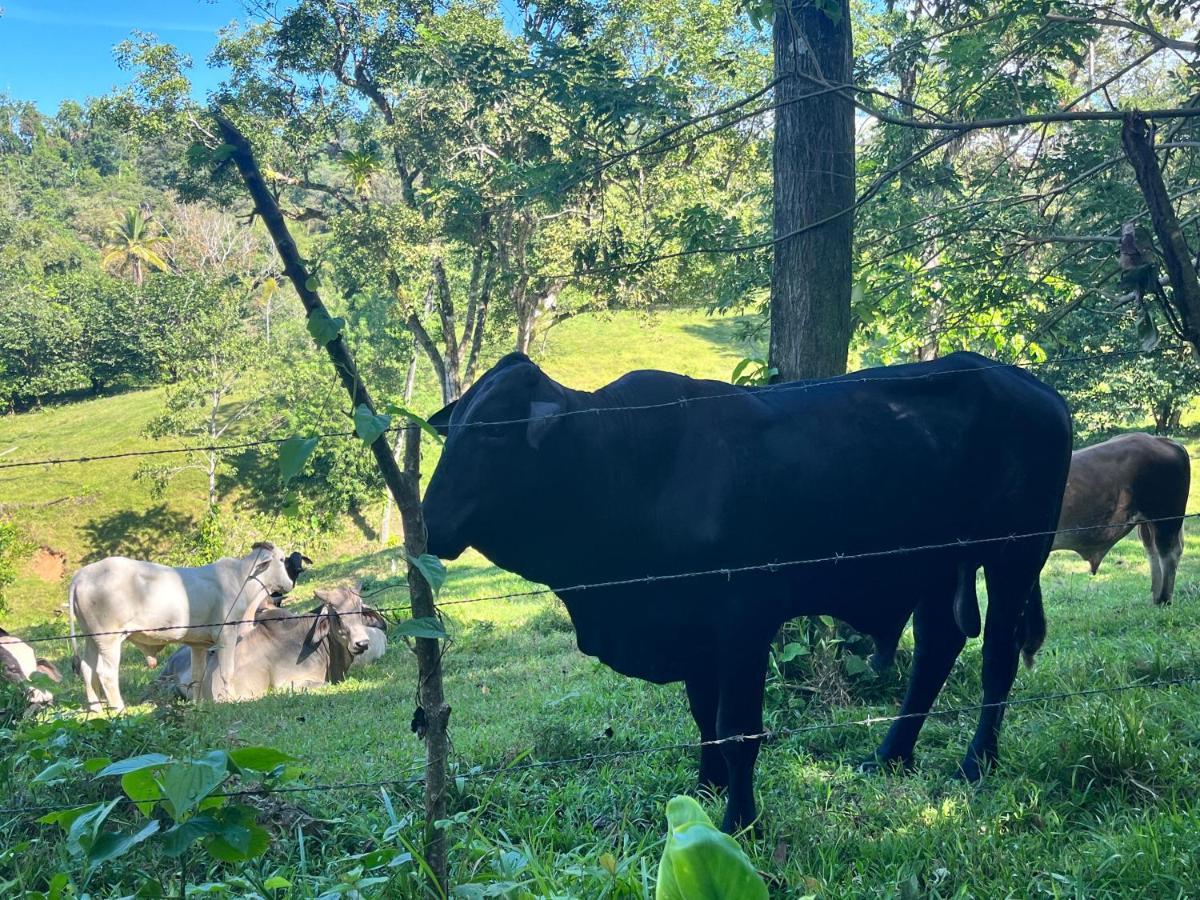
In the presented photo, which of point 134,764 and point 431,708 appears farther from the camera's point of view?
point 431,708

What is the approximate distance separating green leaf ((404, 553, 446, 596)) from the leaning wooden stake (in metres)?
0.04

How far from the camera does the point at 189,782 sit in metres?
2.27

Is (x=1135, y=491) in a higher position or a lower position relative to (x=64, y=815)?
higher

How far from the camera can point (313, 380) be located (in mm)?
19875

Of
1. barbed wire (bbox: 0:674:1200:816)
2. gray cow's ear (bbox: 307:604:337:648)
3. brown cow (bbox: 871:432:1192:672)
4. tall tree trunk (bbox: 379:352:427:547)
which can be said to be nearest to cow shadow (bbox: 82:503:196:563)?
tall tree trunk (bbox: 379:352:427:547)

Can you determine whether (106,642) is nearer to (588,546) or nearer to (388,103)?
(588,546)

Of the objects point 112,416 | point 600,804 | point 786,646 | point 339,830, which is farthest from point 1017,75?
point 112,416

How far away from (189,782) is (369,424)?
90 centimetres

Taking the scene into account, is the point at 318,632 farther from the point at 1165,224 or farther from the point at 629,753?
the point at 1165,224

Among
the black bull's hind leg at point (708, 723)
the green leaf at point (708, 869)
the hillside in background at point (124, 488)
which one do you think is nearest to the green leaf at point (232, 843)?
the green leaf at point (708, 869)

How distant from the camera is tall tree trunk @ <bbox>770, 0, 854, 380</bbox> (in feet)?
19.6

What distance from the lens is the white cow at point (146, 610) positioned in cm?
902

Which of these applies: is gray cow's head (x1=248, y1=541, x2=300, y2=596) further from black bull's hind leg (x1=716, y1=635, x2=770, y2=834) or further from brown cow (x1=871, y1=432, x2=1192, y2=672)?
brown cow (x1=871, y1=432, x2=1192, y2=672)

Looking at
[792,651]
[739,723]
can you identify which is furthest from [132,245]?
[739,723]
